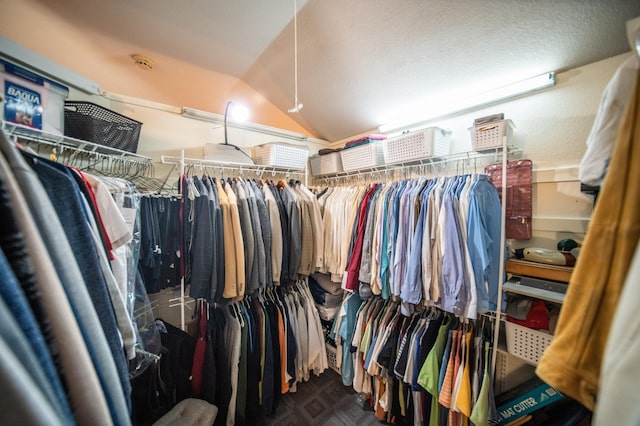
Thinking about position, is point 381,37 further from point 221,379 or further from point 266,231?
point 221,379

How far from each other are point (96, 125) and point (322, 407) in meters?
2.37

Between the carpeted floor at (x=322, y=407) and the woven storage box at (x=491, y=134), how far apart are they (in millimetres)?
2017

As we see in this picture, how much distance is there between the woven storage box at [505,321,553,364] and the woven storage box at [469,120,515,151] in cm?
95

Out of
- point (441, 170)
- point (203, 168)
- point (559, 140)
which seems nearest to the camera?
point (559, 140)

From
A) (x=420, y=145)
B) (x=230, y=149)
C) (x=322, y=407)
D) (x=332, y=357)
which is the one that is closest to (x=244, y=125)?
(x=230, y=149)

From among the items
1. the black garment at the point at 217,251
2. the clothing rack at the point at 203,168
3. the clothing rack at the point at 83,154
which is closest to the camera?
the clothing rack at the point at 83,154

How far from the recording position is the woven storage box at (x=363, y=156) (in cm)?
173

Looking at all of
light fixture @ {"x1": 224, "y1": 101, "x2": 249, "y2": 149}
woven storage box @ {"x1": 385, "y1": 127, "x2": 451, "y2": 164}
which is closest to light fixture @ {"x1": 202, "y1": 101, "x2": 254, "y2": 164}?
light fixture @ {"x1": 224, "y1": 101, "x2": 249, "y2": 149}

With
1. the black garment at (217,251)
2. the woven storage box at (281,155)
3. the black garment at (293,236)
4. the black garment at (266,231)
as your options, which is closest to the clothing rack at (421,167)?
the woven storage box at (281,155)

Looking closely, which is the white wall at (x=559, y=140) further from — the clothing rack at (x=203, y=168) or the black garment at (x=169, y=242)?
the black garment at (x=169, y=242)

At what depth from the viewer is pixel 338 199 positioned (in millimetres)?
1855

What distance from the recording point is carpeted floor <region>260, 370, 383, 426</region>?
1.57 m

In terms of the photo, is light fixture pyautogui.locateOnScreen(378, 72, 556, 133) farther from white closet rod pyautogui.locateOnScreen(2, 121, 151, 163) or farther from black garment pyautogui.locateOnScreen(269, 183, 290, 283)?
white closet rod pyautogui.locateOnScreen(2, 121, 151, 163)

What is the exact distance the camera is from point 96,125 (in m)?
1.11
